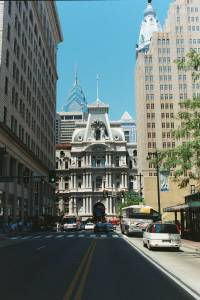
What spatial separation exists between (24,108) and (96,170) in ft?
237

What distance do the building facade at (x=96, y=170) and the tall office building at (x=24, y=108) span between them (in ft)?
125

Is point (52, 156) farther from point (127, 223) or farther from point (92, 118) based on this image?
point (127, 223)

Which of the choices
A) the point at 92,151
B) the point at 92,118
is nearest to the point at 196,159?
the point at 92,151

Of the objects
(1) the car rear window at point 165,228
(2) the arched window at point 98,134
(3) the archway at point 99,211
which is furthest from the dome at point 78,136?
(1) the car rear window at point 165,228

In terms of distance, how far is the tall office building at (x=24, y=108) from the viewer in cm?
4950

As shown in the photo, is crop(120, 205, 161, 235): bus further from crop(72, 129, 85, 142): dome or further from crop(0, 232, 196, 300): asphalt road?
crop(72, 129, 85, 142): dome

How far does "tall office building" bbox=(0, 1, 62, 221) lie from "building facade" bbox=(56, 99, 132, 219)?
125 feet

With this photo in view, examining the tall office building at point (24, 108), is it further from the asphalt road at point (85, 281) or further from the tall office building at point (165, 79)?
the tall office building at point (165, 79)

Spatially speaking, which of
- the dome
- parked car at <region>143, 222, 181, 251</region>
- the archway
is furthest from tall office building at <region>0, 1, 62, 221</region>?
the dome

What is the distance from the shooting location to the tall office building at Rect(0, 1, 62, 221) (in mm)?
49500

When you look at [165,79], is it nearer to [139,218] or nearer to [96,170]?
[96,170]

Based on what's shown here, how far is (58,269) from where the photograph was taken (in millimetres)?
15742

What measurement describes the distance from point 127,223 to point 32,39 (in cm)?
3671

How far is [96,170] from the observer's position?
13338 centimetres
